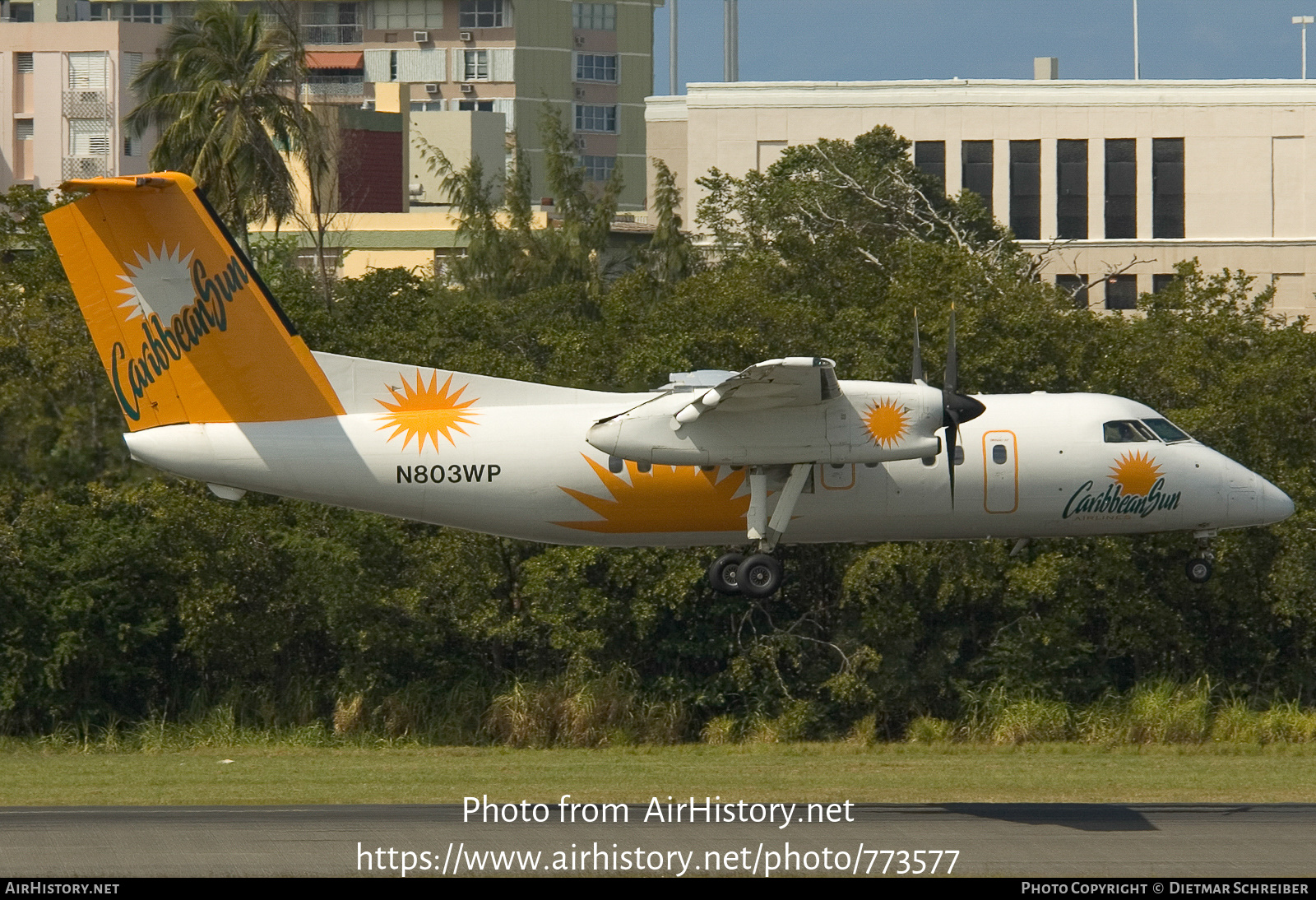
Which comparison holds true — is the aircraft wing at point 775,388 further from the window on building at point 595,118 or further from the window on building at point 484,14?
the window on building at point 595,118

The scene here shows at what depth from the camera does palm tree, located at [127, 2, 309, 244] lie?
133 feet

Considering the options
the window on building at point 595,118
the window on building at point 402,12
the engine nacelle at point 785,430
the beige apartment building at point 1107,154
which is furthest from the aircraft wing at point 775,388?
the window on building at point 595,118

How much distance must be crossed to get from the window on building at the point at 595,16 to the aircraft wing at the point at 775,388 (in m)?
117

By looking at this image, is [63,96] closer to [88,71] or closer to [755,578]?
[88,71]

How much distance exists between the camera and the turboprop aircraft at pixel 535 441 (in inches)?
926

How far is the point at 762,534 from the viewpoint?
2391 cm

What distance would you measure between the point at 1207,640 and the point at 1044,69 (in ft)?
157

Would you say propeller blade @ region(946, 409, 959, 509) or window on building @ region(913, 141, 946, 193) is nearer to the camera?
propeller blade @ region(946, 409, 959, 509)

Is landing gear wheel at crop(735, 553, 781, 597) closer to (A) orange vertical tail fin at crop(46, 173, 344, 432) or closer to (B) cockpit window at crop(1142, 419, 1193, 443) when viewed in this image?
(B) cockpit window at crop(1142, 419, 1193, 443)

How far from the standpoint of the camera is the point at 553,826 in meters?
21.2

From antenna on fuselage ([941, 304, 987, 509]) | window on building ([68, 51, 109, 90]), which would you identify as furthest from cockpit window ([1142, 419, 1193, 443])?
window on building ([68, 51, 109, 90])

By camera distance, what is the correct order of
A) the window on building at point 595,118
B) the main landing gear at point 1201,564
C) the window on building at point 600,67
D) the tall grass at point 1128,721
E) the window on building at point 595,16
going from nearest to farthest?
the main landing gear at point 1201,564
the tall grass at point 1128,721
the window on building at point 595,16
the window on building at point 600,67
the window on building at point 595,118

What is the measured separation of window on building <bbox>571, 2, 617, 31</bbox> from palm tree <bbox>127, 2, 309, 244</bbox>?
95.7 metres
